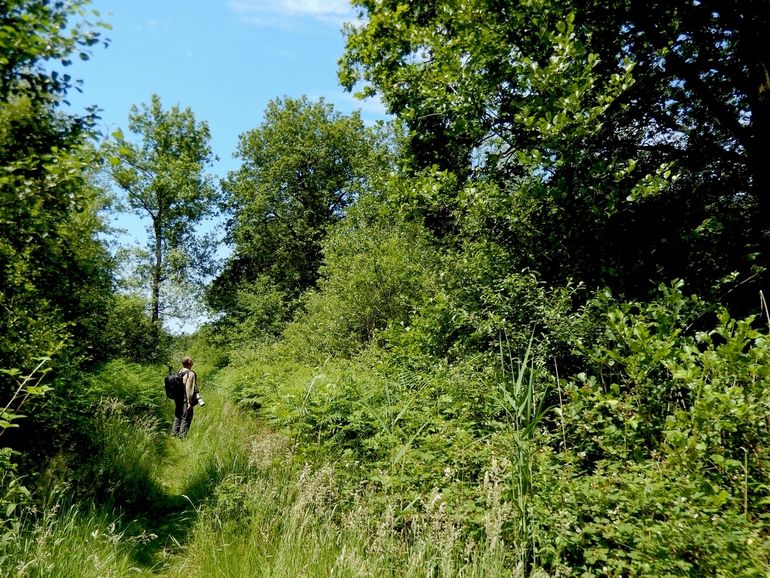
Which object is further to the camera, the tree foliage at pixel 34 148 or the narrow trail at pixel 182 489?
the narrow trail at pixel 182 489

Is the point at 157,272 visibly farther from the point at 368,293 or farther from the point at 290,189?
the point at 368,293


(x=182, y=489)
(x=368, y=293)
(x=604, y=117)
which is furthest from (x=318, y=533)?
(x=368, y=293)

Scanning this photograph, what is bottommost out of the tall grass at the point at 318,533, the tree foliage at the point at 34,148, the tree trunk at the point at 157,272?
the tall grass at the point at 318,533

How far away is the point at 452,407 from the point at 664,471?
2.14 meters

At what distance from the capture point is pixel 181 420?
9.39 metres

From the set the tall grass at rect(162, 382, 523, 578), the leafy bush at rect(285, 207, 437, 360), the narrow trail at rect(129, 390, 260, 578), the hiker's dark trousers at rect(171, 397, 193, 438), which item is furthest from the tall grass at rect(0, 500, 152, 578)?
the leafy bush at rect(285, 207, 437, 360)

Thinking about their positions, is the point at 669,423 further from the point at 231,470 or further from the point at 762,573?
the point at 231,470

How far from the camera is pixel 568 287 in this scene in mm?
5516

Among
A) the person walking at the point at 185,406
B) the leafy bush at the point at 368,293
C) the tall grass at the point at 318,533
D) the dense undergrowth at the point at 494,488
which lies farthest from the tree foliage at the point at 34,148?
the leafy bush at the point at 368,293

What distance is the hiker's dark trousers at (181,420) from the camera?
9219 mm

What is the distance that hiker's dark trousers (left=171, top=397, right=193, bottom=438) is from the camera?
922cm

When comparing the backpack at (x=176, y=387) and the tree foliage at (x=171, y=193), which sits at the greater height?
the tree foliage at (x=171, y=193)

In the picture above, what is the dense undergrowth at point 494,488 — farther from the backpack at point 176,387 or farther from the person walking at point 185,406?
the backpack at point 176,387

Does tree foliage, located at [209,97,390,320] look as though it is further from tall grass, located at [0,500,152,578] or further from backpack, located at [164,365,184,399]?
tall grass, located at [0,500,152,578]
